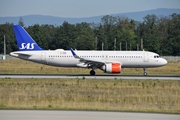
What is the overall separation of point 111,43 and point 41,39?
21.5 meters

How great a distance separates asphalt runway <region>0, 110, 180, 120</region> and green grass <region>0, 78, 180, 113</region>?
189 centimetres

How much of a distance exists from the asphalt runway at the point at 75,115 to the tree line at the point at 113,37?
88.0m

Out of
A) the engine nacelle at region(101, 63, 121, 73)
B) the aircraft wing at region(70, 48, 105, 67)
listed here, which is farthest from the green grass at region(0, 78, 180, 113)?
the aircraft wing at region(70, 48, 105, 67)

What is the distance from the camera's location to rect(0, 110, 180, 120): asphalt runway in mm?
18219

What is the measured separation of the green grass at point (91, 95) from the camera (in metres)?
23.5

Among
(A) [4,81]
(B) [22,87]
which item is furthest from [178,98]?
(A) [4,81]

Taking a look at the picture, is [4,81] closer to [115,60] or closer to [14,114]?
A: [115,60]

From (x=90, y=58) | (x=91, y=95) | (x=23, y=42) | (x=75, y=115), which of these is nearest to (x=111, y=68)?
(x=90, y=58)

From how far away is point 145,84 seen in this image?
3634 cm

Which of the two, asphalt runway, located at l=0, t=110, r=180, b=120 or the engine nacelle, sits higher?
the engine nacelle

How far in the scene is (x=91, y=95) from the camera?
29.3 meters

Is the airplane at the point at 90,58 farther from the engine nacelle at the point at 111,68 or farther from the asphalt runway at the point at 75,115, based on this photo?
the asphalt runway at the point at 75,115

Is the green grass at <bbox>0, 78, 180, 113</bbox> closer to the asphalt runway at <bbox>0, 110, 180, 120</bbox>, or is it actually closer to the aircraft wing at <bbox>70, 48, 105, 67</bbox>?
the asphalt runway at <bbox>0, 110, 180, 120</bbox>

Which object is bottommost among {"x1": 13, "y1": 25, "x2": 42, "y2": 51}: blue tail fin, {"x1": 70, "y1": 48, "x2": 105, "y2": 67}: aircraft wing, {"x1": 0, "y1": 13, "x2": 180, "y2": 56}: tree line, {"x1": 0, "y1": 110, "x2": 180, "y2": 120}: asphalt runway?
{"x1": 0, "y1": 110, "x2": 180, "y2": 120}: asphalt runway
